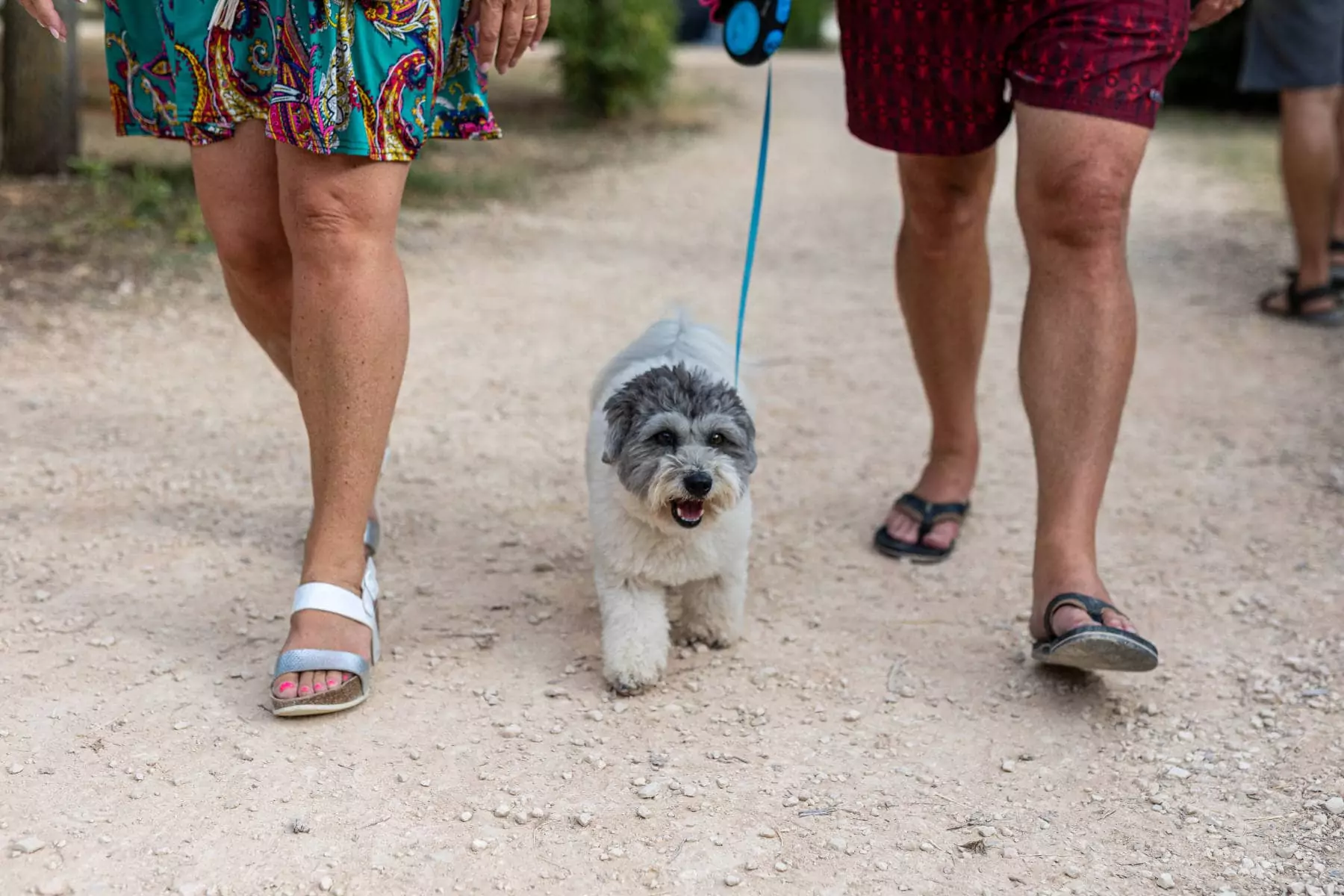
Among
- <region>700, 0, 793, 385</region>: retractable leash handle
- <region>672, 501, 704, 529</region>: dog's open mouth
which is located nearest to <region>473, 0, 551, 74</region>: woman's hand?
<region>700, 0, 793, 385</region>: retractable leash handle

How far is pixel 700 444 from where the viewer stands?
9.81 ft

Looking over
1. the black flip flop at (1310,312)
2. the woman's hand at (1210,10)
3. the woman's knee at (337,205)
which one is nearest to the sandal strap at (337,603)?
the woman's knee at (337,205)

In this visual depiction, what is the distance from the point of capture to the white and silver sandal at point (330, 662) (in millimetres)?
2766

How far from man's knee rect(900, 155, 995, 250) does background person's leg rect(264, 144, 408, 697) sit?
1.39 meters

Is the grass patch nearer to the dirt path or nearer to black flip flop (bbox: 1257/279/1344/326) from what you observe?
black flip flop (bbox: 1257/279/1344/326)

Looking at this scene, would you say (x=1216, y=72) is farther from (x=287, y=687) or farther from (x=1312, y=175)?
(x=287, y=687)

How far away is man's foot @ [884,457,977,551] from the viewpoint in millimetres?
3789

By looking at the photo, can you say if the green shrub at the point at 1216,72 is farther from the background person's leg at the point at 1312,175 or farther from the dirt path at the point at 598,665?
the dirt path at the point at 598,665

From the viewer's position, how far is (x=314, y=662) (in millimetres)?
2795

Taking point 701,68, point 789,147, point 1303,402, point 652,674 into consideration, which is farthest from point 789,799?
point 701,68

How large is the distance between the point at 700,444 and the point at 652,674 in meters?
0.53

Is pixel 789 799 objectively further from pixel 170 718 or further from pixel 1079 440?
pixel 170 718

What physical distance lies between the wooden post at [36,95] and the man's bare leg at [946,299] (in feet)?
17.7

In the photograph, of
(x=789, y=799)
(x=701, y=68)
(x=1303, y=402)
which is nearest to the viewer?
(x=789, y=799)
